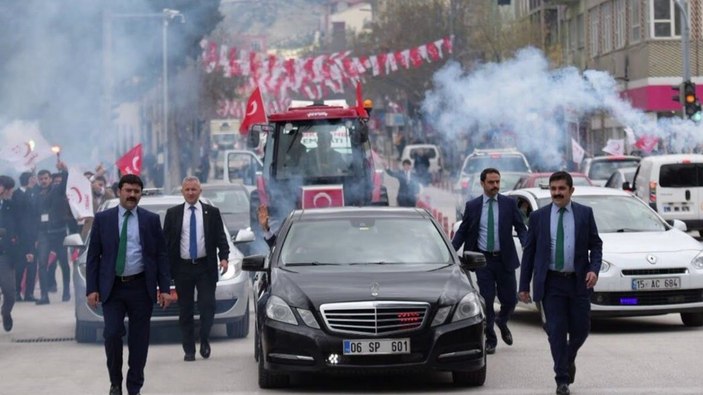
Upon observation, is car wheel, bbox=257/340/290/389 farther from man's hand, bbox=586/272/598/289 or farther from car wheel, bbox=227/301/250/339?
car wheel, bbox=227/301/250/339

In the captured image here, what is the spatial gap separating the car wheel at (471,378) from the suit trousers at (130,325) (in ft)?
7.71

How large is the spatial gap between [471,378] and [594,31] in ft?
165

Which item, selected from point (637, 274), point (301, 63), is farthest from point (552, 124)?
point (637, 274)

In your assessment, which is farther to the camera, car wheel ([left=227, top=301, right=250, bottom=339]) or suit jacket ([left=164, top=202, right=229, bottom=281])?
car wheel ([left=227, top=301, right=250, bottom=339])

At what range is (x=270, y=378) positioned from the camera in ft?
38.8

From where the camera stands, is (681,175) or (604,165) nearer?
(681,175)

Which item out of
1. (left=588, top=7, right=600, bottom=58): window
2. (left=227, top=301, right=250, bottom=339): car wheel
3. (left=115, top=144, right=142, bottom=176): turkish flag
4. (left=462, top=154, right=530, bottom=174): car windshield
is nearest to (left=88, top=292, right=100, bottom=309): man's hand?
(left=227, top=301, right=250, bottom=339): car wheel

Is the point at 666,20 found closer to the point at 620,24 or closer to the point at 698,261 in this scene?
the point at 620,24

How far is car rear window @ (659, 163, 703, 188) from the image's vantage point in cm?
3033

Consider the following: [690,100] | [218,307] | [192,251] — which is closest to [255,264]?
[192,251]

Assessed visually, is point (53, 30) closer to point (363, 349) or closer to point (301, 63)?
point (301, 63)

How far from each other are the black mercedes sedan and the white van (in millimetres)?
18617

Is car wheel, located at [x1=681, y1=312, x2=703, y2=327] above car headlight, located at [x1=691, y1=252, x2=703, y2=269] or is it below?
below

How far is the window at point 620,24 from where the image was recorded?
56.1 m
